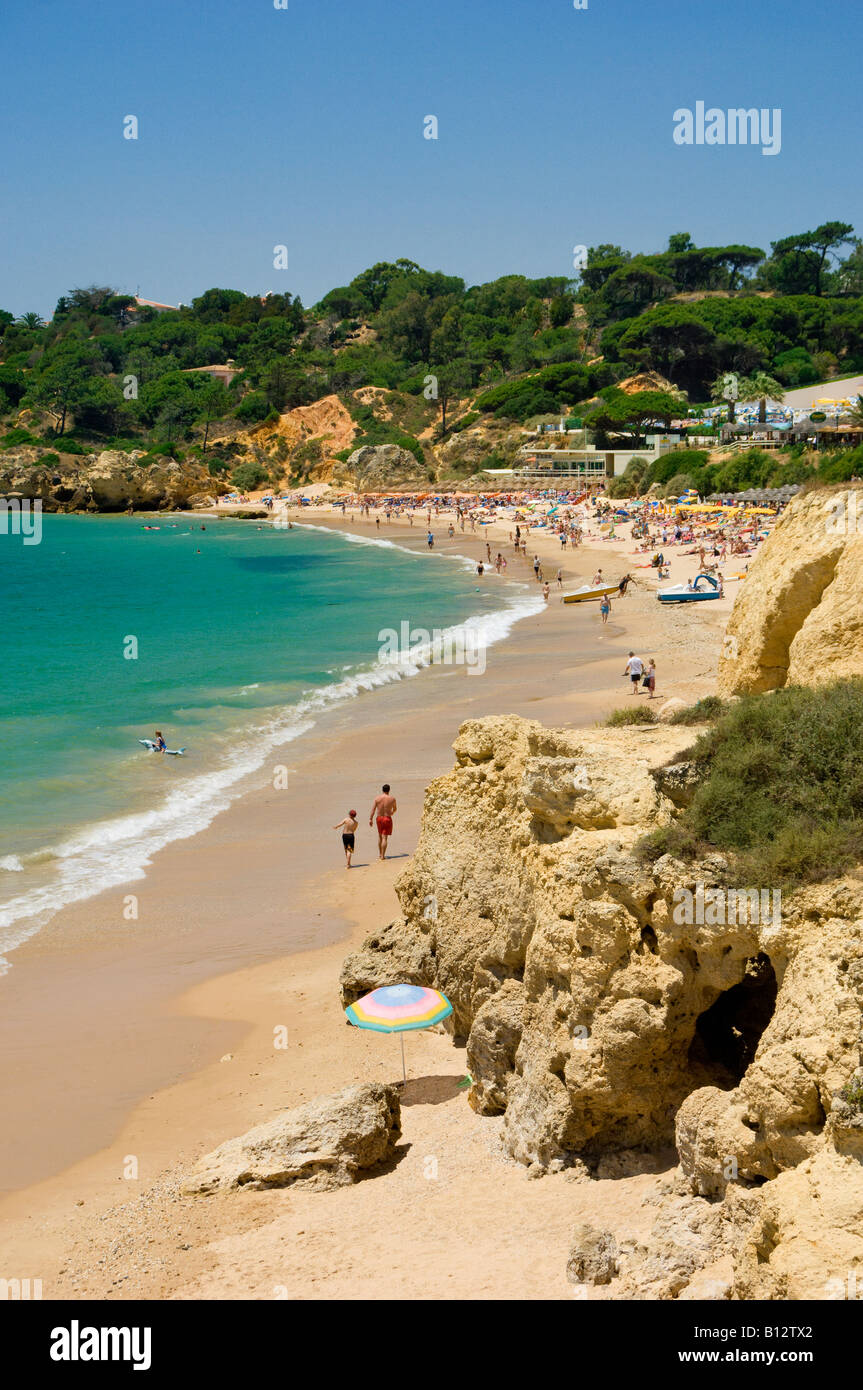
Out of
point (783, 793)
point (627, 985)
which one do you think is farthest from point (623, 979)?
point (783, 793)

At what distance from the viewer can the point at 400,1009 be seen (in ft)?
31.4

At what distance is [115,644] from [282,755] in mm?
17705

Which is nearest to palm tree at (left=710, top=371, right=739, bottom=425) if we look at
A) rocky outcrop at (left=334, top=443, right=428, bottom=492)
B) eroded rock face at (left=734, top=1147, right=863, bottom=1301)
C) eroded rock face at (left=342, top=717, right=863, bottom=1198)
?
rocky outcrop at (left=334, top=443, right=428, bottom=492)

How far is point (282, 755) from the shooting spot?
22.9 m

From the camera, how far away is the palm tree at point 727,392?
8462cm

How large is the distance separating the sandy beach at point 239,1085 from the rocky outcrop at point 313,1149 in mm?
172

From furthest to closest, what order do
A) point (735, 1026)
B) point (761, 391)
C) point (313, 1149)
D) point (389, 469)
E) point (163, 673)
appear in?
point (389, 469), point (761, 391), point (163, 673), point (313, 1149), point (735, 1026)

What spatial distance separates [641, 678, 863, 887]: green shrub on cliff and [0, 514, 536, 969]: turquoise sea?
30.8 ft

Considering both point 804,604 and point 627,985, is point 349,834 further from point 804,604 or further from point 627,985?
point 627,985

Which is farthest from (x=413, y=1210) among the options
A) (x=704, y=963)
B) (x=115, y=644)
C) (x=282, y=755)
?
(x=115, y=644)

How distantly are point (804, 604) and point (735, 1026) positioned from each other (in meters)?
3.94

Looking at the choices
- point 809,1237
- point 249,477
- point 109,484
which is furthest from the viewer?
point 249,477

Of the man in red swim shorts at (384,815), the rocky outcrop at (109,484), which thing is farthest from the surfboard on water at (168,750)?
the rocky outcrop at (109,484)

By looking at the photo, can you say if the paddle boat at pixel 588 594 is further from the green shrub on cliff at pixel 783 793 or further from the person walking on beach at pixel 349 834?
the green shrub on cliff at pixel 783 793
